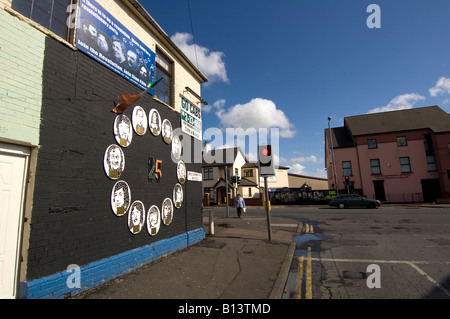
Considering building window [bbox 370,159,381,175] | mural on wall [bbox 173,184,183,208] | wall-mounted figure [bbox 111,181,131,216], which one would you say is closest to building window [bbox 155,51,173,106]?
mural on wall [bbox 173,184,183,208]

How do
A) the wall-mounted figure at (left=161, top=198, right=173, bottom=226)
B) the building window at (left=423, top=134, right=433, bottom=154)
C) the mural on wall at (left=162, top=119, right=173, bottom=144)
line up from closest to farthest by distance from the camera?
the wall-mounted figure at (left=161, top=198, right=173, bottom=226) → the mural on wall at (left=162, top=119, right=173, bottom=144) → the building window at (left=423, top=134, right=433, bottom=154)

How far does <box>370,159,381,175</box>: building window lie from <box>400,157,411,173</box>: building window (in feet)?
8.51

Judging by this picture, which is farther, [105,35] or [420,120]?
[420,120]

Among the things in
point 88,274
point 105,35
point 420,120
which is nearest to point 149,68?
point 105,35

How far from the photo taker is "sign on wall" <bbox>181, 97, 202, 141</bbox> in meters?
8.84

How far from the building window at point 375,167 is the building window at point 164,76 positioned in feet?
104

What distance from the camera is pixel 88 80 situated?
4941mm

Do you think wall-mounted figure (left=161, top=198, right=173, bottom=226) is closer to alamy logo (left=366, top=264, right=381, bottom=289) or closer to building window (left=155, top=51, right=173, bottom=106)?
building window (left=155, top=51, right=173, bottom=106)

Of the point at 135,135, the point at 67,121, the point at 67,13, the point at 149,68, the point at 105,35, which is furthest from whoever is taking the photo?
the point at 149,68

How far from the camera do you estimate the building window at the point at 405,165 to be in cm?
3056

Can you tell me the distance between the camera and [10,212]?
3.61 metres
